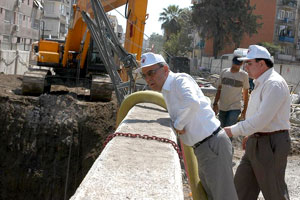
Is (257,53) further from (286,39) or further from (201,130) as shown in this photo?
(286,39)

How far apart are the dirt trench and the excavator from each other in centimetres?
58

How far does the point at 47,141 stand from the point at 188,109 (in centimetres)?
989

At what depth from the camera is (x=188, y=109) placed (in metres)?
3.76

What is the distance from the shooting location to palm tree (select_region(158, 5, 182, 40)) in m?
84.1

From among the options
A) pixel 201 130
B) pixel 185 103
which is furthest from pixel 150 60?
pixel 201 130

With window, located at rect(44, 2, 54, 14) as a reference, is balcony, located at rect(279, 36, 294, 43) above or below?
below

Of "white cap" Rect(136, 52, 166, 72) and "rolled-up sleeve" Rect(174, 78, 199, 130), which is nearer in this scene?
"rolled-up sleeve" Rect(174, 78, 199, 130)

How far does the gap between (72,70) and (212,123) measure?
11.9 meters

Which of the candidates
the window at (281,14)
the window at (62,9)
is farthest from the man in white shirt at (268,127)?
the window at (62,9)

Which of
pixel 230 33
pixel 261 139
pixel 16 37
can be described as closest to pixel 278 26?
pixel 230 33

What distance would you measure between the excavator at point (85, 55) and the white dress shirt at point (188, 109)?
7.46m

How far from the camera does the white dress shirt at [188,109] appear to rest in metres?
3.79

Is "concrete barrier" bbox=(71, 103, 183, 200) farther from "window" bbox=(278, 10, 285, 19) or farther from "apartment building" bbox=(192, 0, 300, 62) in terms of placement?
"window" bbox=(278, 10, 285, 19)

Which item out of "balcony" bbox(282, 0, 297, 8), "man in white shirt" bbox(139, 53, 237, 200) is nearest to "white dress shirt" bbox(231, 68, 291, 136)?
"man in white shirt" bbox(139, 53, 237, 200)
